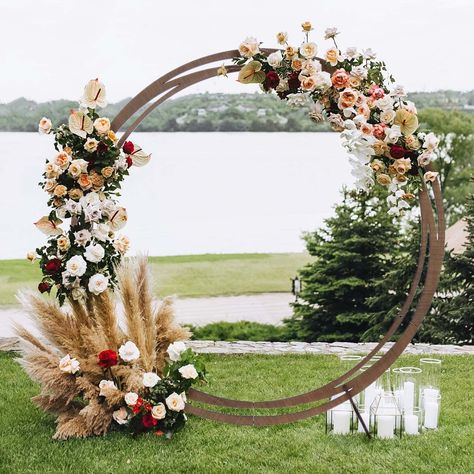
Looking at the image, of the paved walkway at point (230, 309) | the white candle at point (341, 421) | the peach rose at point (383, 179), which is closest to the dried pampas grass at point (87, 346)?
the white candle at point (341, 421)

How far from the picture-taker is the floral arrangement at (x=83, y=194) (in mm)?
3373

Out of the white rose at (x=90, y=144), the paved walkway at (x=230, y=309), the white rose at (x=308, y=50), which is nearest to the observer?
the white rose at (x=308, y=50)

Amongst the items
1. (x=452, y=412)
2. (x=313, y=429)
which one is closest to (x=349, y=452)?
(x=313, y=429)

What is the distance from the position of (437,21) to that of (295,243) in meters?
3.22

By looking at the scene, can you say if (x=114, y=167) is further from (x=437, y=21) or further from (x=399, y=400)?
(x=437, y=21)

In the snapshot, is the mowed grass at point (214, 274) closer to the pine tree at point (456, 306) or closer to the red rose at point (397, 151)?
the pine tree at point (456, 306)

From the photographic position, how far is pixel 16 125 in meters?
8.84

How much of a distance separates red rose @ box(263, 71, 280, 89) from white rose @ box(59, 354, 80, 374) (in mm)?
1497

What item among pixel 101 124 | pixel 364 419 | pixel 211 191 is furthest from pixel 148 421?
pixel 211 191

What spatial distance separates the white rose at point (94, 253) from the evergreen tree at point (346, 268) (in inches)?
182

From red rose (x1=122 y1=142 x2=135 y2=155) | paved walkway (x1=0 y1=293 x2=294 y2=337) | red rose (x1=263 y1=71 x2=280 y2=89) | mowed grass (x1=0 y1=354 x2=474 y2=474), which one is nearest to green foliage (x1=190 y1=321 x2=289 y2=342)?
paved walkway (x1=0 y1=293 x2=294 y2=337)

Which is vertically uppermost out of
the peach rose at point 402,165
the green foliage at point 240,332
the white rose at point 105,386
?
the peach rose at point 402,165

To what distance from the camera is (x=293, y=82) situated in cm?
324

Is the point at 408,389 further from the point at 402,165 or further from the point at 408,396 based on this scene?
the point at 402,165
